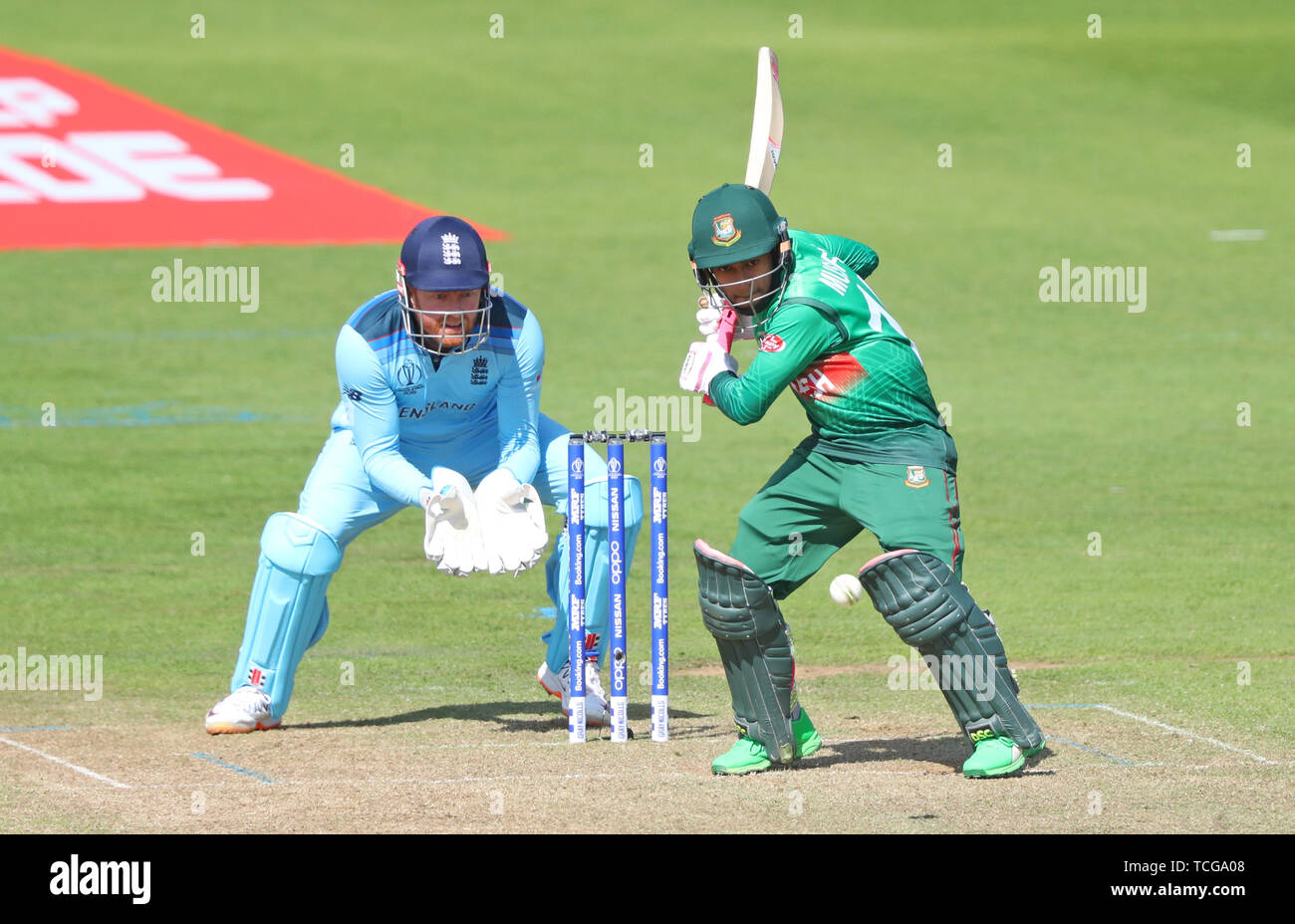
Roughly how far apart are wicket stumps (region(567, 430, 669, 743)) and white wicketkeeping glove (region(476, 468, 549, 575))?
140mm

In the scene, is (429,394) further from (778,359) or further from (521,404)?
(778,359)

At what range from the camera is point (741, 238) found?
721 centimetres

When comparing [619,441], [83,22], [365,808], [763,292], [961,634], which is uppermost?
[83,22]

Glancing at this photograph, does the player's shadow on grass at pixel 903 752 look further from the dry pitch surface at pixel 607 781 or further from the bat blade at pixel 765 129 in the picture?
the bat blade at pixel 765 129

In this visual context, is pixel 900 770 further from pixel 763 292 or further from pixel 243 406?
pixel 243 406

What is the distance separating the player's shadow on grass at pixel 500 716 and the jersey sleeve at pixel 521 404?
3.59 ft

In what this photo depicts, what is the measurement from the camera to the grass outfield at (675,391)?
7.78 metres

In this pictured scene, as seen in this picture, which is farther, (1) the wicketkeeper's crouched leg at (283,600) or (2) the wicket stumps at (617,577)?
(1) the wicketkeeper's crouched leg at (283,600)

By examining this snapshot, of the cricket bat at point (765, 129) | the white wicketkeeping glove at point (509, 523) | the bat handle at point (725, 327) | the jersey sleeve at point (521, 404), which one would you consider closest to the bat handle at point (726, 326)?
the bat handle at point (725, 327)

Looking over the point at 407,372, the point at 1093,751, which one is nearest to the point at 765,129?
the point at 407,372

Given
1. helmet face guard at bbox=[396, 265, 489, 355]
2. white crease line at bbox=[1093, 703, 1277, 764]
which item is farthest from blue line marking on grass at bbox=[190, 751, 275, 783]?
white crease line at bbox=[1093, 703, 1277, 764]

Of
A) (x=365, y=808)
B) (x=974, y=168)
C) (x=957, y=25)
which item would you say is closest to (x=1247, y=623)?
(x=365, y=808)

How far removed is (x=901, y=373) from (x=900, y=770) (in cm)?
146

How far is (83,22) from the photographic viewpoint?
35.4 m
